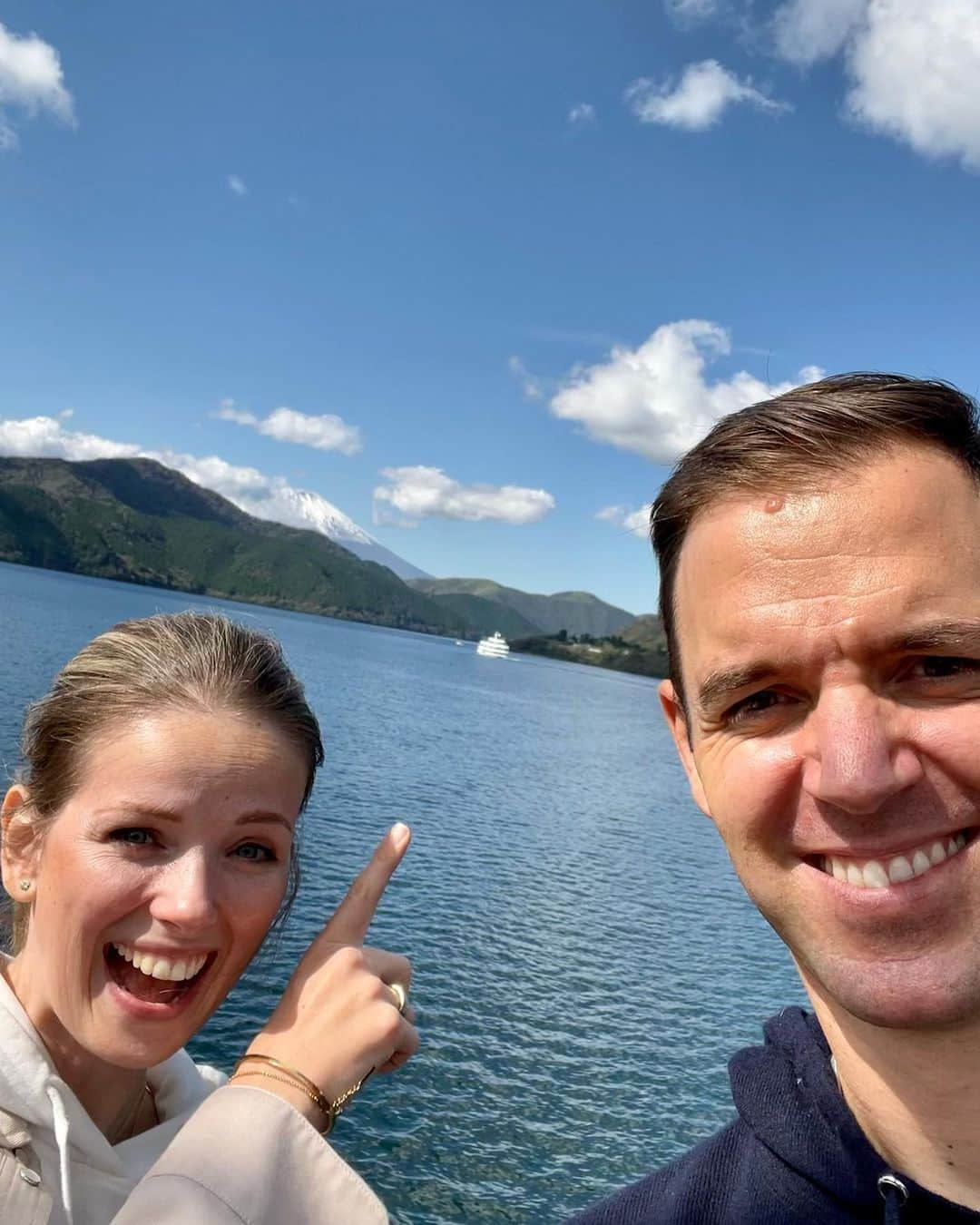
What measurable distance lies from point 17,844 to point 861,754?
2.68 m

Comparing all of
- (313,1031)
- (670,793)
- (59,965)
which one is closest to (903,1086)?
(313,1031)

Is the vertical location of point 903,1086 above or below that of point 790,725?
below

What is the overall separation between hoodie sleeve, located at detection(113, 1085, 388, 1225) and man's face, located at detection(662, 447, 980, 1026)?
53.5 inches

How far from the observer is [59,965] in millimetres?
2523

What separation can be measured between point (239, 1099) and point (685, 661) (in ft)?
5.77

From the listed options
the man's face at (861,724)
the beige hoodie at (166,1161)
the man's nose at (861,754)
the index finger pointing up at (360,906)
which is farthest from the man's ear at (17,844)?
the man's nose at (861,754)

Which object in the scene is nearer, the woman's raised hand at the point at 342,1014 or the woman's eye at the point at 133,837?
the woman's raised hand at the point at 342,1014

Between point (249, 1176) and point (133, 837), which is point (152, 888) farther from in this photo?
point (249, 1176)

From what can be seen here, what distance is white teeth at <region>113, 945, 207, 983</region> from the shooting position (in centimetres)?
252

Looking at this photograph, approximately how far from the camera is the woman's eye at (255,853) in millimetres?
2711

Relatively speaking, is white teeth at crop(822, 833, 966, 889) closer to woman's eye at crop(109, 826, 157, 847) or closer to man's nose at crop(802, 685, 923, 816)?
man's nose at crop(802, 685, 923, 816)

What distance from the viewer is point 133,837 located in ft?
8.59

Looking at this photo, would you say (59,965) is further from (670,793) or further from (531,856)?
(670,793)

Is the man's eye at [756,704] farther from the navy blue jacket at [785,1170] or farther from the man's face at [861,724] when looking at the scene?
the navy blue jacket at [785,1170]
